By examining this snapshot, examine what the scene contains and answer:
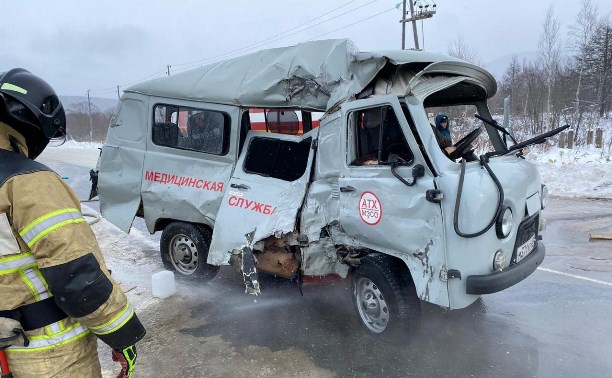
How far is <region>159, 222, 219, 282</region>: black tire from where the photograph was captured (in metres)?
5.22

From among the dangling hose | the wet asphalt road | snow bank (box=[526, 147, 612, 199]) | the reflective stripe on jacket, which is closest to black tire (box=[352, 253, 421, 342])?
the wet asphalt road

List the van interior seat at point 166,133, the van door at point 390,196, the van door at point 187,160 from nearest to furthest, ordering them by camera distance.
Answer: the van door at point 390,196 < the van door at point 187,160 < the van interior seat at point 166,133

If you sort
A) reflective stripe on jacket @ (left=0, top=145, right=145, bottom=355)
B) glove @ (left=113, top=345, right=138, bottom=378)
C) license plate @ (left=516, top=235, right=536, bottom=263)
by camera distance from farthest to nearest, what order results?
license plate @ (left=516, top=235, right=536, bottom=263) → glove @ (left=113, top=345, right=138, bottom=378) → reflective stripe on jacket @ (left=0, top=145, right=145, bottom=355)

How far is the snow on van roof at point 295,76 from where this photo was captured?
3914 mm

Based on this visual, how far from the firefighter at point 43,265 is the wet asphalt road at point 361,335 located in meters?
1.84

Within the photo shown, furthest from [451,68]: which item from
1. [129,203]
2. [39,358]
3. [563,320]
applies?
[129,203]

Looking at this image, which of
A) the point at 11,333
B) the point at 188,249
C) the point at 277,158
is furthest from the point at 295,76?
the point at 11,333

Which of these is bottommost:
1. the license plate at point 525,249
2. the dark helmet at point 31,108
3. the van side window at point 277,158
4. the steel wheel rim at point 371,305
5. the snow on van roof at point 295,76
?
the steel wheel rim at point 371,305

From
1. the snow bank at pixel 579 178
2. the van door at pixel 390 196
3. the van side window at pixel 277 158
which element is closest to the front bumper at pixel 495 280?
the van door at pixel 390 196

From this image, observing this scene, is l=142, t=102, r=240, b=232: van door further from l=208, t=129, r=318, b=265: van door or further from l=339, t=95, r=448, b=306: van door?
l=339, t=95, r=448, b=306: van door

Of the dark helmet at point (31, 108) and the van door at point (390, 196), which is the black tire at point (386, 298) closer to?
the van door at point (390, 196)

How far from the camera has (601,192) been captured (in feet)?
35.4

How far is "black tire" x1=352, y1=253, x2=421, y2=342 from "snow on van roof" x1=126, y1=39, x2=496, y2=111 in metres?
1.60

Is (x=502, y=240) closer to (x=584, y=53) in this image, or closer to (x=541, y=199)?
(x=541, y=199)
